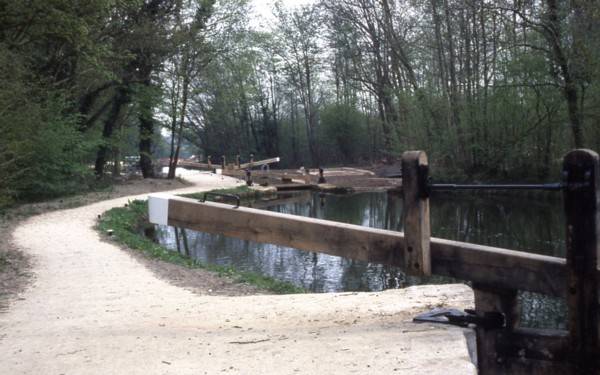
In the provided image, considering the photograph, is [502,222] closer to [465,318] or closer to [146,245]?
[146,245]

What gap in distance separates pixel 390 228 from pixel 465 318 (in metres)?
13.3

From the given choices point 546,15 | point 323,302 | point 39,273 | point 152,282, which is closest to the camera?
point 323,302

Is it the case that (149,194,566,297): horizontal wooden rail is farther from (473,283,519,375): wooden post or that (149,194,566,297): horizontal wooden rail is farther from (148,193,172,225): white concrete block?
(473,283,519,375): wooden post

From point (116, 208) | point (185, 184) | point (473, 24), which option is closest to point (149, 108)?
point (185, 184)

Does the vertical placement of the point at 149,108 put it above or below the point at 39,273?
above

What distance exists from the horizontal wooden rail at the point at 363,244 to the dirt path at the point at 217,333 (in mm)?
414

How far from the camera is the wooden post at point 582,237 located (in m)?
2.90

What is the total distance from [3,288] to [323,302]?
4649mm

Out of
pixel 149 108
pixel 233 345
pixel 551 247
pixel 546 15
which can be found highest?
pixel 546 15

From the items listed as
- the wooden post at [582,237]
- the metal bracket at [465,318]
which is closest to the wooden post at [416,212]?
the metal bracket at [465,318]

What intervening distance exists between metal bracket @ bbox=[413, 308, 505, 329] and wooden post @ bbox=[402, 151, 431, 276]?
35 centimetres

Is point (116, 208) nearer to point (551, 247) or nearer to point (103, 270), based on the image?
point (103, 270)

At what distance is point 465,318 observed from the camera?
11.7 ft

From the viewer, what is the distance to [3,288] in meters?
8.08
